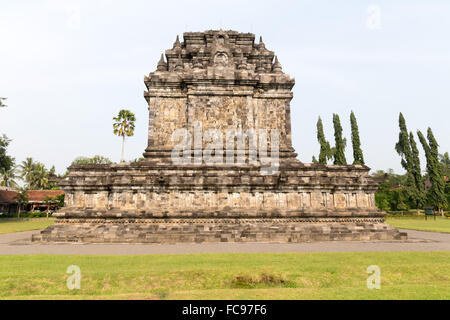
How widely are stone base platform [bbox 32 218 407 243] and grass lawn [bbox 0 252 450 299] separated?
507cm

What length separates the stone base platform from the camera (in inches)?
556

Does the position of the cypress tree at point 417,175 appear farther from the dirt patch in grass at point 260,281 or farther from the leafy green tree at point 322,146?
the dirt patch in grass at point 260,281

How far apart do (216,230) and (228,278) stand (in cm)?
760

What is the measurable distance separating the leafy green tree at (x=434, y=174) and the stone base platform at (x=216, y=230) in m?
37.1

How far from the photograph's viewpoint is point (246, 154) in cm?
1928

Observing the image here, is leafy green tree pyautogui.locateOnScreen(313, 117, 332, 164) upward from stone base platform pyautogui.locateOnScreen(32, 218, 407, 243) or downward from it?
upward

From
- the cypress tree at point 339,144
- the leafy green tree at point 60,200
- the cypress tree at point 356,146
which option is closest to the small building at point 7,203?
the leafy green tree at point 60,200

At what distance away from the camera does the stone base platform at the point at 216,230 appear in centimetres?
1412

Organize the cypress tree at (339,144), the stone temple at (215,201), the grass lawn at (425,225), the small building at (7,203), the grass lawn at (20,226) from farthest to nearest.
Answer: the small building at (7,203) < the cypress tree at (339,144) < the grass lawn at (20,226) < the grass lawn at (425,225) < the stone temple at (215,201)

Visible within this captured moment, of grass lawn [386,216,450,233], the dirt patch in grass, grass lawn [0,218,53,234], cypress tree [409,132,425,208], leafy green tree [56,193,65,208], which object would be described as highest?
cypress tree [409,132,425,208]

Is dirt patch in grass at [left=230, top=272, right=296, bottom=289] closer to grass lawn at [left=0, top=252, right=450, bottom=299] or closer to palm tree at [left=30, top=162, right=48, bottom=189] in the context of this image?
grass lawn at [left=0, top=252, right=450, bottom=299]

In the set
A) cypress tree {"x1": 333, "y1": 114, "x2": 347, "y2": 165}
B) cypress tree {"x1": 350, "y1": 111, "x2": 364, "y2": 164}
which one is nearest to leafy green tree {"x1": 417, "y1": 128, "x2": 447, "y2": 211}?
cypress tree {"x1": 350, "y1": 111, "x2": 364, "y2": 164}
